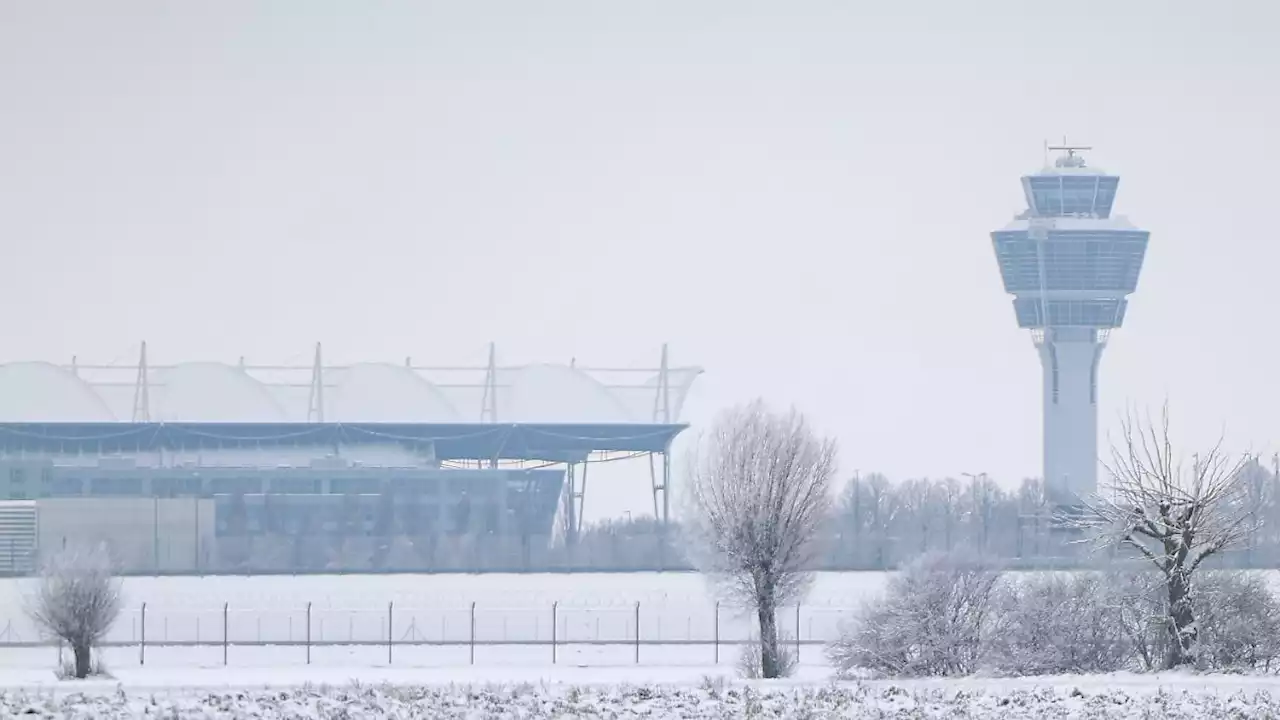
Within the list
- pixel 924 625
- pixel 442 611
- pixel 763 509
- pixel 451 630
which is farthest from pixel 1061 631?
pixel 442 611

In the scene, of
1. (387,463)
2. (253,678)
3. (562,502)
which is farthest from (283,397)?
(253,678)

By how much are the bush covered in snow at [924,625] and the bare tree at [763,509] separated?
6.17 ft

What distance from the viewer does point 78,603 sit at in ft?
149

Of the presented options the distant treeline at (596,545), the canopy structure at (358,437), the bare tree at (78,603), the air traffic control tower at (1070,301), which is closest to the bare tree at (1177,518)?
the bare tree at (78,603)

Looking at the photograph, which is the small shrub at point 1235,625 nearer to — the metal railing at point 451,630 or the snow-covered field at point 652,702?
the snow-covered field at point 652,702

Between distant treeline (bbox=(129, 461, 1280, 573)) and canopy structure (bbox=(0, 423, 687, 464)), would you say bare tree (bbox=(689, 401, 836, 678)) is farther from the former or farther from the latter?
canopy structure (bbox=(0, 423, 687, 464))

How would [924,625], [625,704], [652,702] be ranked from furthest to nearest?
[924,625] → [652,702] → [625,704]

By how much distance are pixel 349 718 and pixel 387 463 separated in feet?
464

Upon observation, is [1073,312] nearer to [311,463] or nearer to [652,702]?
[311,463]

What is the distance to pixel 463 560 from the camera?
151 metres

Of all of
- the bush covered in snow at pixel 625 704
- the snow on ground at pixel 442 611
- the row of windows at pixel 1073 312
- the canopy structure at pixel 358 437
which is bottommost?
the snow on ground at pixel 442 611

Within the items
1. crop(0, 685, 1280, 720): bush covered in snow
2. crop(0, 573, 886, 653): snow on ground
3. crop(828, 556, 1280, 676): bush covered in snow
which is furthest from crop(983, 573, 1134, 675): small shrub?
crop(0, 685, 1280, 720): bush covered in snow

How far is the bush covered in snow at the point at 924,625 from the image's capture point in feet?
137

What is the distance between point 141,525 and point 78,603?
356 feet
